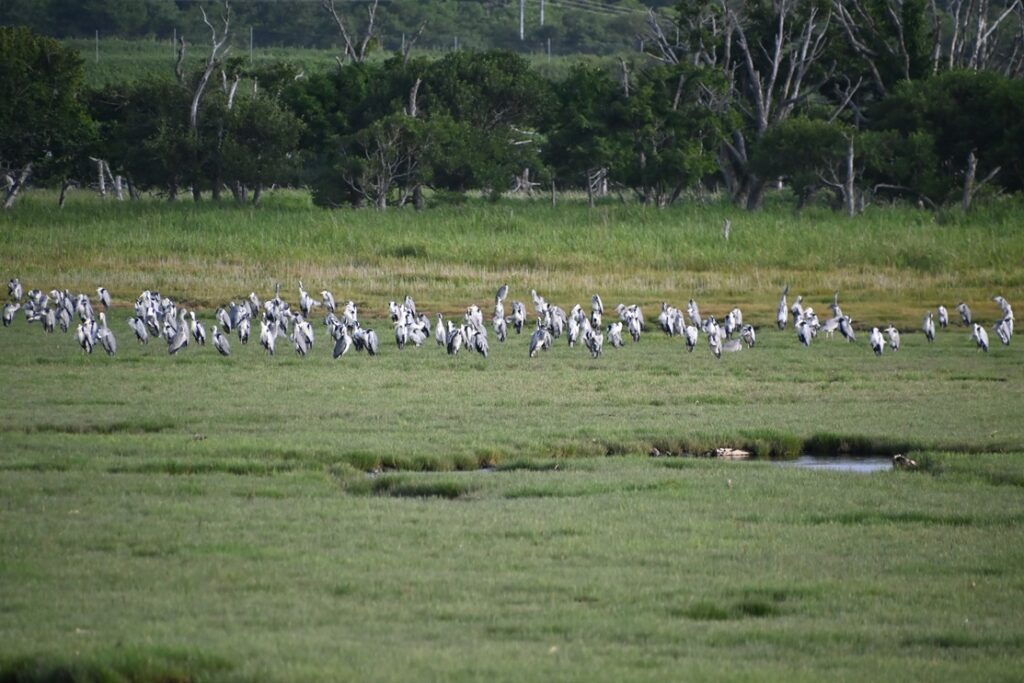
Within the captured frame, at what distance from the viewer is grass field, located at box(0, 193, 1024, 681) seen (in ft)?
25.0

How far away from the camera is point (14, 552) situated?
9.34 meters

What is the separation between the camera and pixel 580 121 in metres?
53.5

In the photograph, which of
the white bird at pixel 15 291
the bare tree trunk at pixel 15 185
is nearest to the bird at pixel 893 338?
the white bird at pixel 15 291

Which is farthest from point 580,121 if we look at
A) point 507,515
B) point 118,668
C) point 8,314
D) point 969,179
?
point 118,668

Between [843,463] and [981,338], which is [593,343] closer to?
[981,338]

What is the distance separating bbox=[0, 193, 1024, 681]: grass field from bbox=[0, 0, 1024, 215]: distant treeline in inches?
991

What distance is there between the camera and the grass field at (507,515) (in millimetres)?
7613

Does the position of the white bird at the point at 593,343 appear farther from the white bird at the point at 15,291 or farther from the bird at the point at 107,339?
the white bird at the point at 15,291

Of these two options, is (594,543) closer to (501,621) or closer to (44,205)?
(501,621)

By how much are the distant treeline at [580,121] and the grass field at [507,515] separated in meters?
25.2

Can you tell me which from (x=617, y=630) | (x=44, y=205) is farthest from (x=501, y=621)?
(x=44, y=205)

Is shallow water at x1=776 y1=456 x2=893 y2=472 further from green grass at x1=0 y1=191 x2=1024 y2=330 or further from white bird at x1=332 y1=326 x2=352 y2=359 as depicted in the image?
green grass at x1=0 y1=191 x2=1024 y2=330

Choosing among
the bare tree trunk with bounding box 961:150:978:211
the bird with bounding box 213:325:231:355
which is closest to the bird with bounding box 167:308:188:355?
the bird with bounding box 213:325:231:355

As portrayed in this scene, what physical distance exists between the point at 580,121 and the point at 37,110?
696 inches
